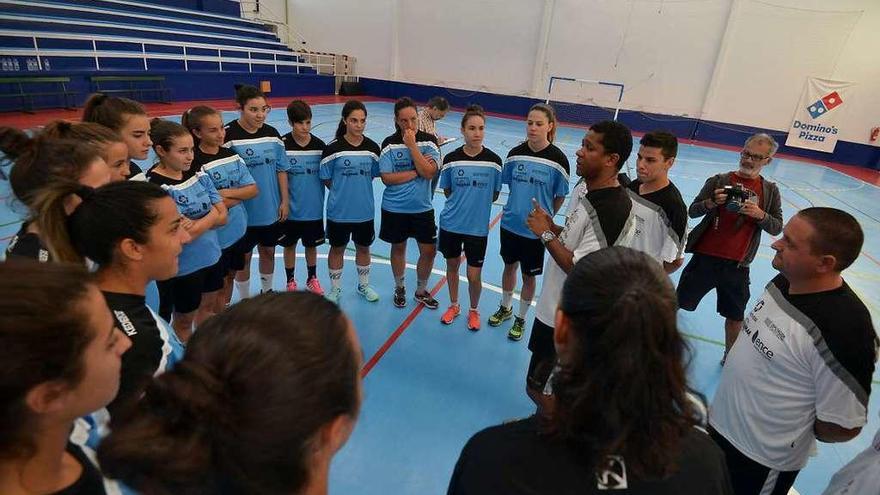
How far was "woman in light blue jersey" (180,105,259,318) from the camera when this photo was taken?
3.35m

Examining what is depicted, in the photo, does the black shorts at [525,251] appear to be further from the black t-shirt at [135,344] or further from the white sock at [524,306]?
the black t-shirt at [135,344]

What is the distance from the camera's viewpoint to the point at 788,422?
1.87 meters

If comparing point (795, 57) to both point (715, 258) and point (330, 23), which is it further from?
point (330, 23)

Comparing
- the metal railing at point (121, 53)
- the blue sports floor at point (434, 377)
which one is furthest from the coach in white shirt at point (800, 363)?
the metal railing at point (121, 53)

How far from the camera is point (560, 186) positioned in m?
3.78

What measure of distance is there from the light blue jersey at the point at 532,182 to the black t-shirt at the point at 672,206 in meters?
0.89

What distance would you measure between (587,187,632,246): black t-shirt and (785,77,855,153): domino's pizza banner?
16484 mm

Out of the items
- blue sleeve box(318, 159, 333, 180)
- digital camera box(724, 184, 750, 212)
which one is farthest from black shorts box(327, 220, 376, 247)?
digital camera box(724, 184, 750, 212)

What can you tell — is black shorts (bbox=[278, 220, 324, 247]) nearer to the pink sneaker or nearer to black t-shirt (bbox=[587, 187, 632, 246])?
the pink sneaker

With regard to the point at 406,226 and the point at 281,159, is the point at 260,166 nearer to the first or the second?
the point at 281,159

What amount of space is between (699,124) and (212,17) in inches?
744

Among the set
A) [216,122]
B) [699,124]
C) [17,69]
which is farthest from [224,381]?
[699,124]

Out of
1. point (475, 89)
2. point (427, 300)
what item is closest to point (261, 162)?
point (427, 300)

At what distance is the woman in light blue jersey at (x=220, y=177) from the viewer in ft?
11.0
